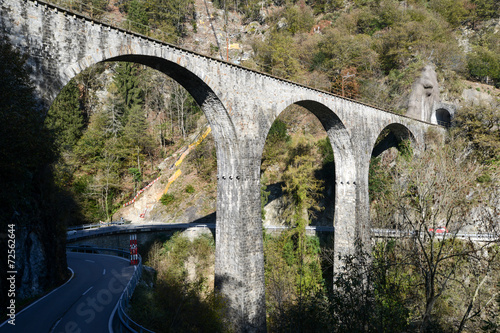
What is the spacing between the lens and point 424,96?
2544 cm

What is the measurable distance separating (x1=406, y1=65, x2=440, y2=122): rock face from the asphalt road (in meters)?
24.1

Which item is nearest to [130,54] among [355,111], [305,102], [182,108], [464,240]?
[305,102]

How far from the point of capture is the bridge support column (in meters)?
11.1

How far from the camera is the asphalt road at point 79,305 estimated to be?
720 centimetres

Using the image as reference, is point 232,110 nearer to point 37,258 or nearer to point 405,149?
point 37,258

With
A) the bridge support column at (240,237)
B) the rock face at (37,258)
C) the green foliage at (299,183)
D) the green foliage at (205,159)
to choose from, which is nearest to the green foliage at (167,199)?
the green foliage at (205,159)

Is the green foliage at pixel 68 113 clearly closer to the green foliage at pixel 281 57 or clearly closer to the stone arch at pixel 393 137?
the green foliage at pixel 281 57

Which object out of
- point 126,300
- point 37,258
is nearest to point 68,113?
point 37,258

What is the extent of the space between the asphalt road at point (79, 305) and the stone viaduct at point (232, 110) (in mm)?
4017

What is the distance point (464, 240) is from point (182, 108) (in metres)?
27.2

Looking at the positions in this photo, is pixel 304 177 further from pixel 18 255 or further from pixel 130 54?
pixel 18 255

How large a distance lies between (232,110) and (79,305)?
793 centimetres

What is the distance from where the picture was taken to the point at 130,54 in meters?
8.95

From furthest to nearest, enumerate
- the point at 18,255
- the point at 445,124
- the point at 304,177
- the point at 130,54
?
the point at 445,124, the point at 304,177, the point at 130,54, the point at 18,255
